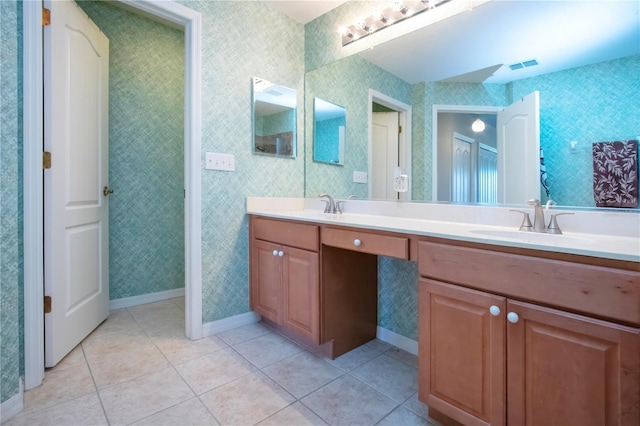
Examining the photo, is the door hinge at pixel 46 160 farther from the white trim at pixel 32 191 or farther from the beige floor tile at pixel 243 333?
the beige floor tile at pixel 243 333

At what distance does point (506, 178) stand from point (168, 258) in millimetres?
2654

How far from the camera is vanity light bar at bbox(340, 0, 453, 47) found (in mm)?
1782

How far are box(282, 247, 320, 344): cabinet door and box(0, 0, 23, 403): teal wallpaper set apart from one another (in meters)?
1.20

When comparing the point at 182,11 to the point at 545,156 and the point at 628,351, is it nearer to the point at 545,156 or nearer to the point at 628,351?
the point at 545,156

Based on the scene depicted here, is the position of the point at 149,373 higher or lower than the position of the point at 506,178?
lower

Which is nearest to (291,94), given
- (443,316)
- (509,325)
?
(443,316)

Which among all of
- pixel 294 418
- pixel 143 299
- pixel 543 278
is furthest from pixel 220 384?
pixel 143 299

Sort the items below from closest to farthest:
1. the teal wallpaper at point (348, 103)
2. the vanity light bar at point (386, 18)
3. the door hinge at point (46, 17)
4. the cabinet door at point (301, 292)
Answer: the door hinge at point (46, 17) → the cabinet door at point (301, 292) → the vanity light bar at point (386, 18) → the teal wallpaper at point (348, 103)

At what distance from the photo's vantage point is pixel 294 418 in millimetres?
1243

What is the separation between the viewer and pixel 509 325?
3.12 feet

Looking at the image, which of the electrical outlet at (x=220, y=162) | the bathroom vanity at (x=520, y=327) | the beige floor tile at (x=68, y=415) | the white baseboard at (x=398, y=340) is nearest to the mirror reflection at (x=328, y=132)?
the electrical outlet at (x=220, y=162)

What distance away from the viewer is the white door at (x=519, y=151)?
1.39 m

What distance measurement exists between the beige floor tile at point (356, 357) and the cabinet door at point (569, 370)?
33.0 inches

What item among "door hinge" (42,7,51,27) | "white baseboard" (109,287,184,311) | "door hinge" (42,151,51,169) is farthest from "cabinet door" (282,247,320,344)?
"door hinge" (42,7,51,27)
